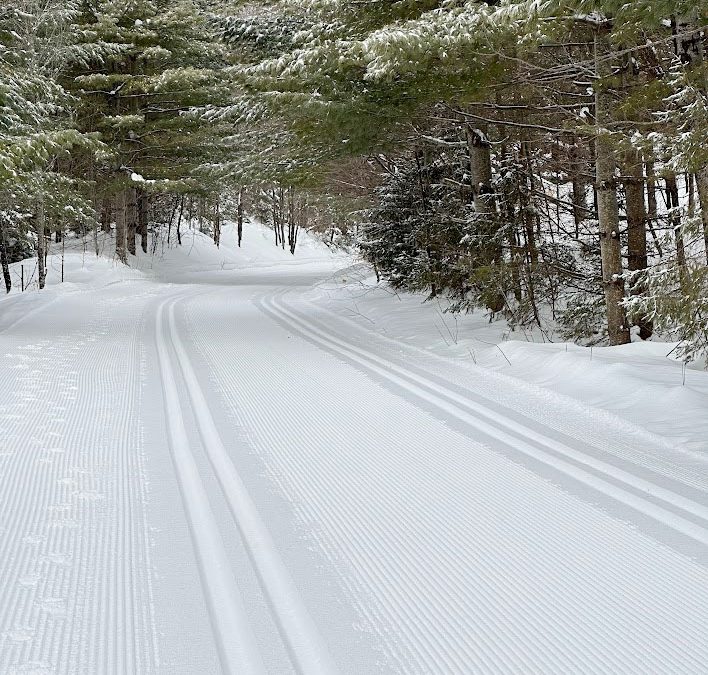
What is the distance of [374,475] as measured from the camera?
4.59 m

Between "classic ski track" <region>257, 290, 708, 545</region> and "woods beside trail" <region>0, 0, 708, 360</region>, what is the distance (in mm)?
2013

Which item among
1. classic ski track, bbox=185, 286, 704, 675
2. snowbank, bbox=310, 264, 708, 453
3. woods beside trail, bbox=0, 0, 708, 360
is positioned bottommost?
classic ski track, bbox=185, 286, 704, 675

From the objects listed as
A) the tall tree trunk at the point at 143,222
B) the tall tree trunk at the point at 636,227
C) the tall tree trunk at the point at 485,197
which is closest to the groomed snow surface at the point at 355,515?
the tall tree trunk at the point at 636,227

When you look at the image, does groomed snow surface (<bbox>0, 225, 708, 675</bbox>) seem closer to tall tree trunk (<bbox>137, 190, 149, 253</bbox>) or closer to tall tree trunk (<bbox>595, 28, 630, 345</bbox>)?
tall tree trunk (<bbox>595, 28, 630, 345</bbox>)

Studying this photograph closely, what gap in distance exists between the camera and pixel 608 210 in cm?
884

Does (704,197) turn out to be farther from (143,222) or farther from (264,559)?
(143,222)

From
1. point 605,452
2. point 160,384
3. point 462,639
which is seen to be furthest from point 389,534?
point 160,384

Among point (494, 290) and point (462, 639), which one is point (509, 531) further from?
point (494, 290)

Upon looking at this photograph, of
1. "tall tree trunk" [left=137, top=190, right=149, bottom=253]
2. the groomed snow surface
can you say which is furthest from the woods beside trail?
"tall tree trunk" [left=137, top=190, right=149, bottom=253]

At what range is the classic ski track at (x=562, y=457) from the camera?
12.8 feet

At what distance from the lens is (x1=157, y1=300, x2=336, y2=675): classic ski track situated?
263cm

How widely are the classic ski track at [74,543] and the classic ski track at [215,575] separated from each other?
0.24 m

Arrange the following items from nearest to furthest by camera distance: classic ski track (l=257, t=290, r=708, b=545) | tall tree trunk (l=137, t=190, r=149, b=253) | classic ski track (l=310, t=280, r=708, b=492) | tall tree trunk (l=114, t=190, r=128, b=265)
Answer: classic ski track (l=257, t=290, r=708, b=545) → classic ski track (l=310, t=280, r=708, b=492) → tall tree trunk (l=114, t=190, r=128, b=265) → tall tree trunk (l=137, t=190, r=149, b=253)

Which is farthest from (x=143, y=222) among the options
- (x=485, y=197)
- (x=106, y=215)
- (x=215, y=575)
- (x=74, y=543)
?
(x=215, y=575)
